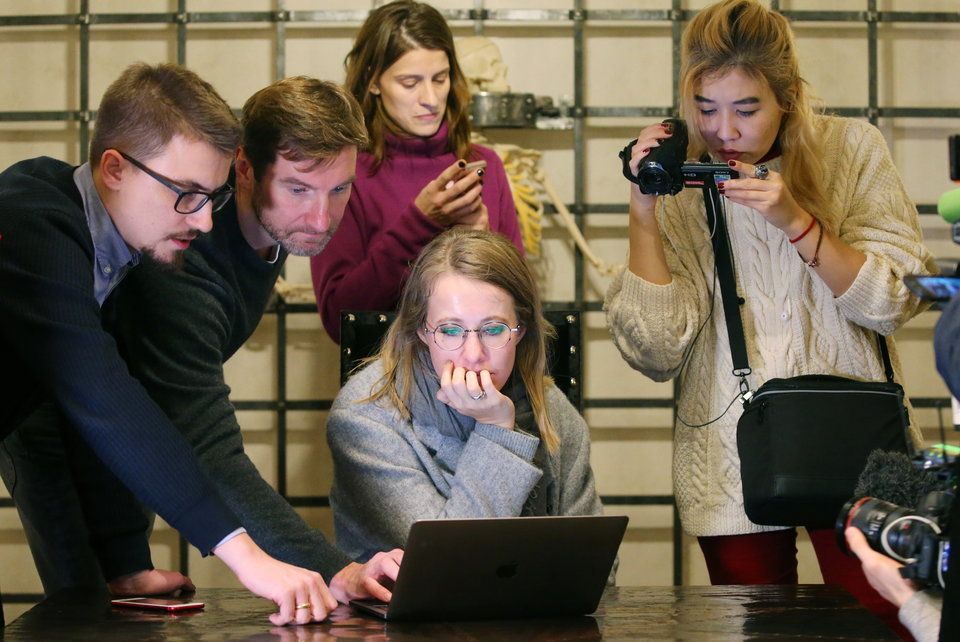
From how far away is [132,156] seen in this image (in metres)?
1.84

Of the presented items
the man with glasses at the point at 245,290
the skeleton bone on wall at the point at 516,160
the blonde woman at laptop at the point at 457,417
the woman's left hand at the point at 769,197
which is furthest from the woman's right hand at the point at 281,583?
the skeleton bone on wall at the point at 516,160

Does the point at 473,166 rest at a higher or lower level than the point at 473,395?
higher

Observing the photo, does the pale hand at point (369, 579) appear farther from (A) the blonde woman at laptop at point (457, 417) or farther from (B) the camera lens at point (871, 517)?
(B) the camera lens at point (871, 517)

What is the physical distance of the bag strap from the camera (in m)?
2.33

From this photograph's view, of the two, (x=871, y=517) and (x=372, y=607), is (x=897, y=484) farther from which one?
(x=372, y=607)

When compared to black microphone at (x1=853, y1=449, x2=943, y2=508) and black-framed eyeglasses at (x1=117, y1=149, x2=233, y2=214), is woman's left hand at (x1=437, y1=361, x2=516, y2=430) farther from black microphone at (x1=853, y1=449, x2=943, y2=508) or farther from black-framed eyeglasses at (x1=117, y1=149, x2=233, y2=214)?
black microphone at (x1=853, y1=449, x2=943, y2=508)

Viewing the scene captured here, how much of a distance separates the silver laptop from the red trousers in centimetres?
66

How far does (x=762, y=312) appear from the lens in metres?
2.38

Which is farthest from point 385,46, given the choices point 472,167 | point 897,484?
point 897,484

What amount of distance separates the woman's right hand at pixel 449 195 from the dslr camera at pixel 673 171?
34 cm

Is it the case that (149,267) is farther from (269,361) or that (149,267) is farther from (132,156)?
(269,361)

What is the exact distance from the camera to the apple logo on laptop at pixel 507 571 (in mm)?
1660

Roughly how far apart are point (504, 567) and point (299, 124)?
0.84 m

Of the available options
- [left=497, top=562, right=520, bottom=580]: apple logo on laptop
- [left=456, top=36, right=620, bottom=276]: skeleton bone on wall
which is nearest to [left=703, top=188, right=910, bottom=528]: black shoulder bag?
[left=497, top=562, right=520, bottom=580]: apple logo on laptop
